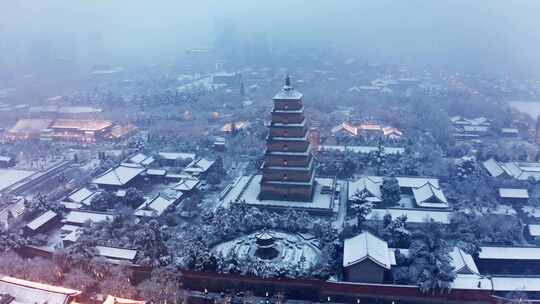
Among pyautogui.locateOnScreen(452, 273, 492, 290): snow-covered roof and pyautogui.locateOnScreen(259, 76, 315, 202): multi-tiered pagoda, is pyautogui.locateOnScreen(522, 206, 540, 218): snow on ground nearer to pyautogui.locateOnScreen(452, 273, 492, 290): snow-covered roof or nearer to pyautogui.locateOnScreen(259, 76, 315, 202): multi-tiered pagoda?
pyautogui.locateOnScreen(452, 273, 492, 290): snow-covered roof

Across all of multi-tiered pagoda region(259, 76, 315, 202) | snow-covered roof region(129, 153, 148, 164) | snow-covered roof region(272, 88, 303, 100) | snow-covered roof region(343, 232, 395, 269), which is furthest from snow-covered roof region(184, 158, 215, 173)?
snow-covered roof region(343, 232, 395, 269)

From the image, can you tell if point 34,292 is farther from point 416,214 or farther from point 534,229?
point 534,229

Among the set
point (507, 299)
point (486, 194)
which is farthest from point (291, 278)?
point (486, 194)

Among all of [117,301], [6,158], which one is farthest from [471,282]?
[6,158]

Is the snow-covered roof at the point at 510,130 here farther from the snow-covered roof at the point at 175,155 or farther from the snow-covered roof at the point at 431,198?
the snow-covered roof at the point at 175,155

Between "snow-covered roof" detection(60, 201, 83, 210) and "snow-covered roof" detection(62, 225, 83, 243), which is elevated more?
"snow-covered roof" detection(62, 225, 83, 243)

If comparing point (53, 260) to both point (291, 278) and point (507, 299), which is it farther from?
point (507, 299)

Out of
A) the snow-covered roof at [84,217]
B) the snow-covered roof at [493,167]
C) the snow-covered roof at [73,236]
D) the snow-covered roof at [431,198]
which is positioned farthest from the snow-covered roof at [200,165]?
the snow-covered roof at [493,167]
